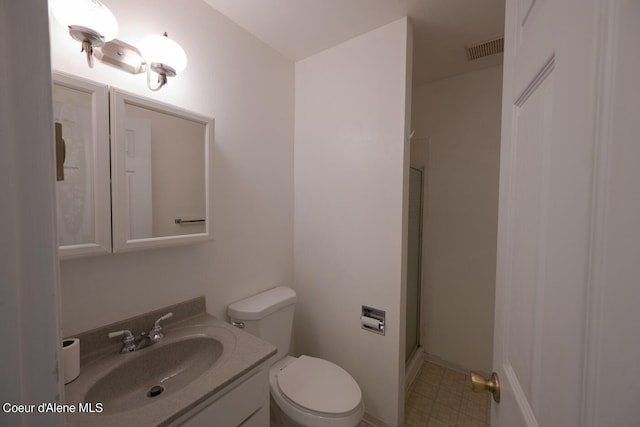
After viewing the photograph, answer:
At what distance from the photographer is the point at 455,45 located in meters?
1.60

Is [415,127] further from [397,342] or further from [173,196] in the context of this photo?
[173,196]

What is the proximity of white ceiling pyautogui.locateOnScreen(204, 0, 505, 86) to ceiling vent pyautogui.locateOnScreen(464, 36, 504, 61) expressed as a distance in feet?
0.15

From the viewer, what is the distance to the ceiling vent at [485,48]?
154 cm

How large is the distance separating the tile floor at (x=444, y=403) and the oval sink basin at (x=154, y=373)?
1.16 meters

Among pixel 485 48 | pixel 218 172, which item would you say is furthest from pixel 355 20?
pixel 218 172

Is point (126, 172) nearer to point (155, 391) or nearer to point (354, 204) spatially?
point (155, 391)

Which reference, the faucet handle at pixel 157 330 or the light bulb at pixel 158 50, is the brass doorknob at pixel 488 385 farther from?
the light bulb at pixel 158 50

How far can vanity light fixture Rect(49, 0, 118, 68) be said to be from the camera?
78 centimetres

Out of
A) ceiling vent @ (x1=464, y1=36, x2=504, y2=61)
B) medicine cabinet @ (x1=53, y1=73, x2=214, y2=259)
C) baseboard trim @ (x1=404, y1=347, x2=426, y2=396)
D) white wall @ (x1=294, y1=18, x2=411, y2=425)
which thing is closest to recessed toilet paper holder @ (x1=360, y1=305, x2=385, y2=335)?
white wall @ (x1=294, y1=18, x2=411, y2=425)

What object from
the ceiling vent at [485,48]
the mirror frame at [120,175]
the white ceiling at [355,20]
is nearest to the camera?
the mirror frame at [120,175]

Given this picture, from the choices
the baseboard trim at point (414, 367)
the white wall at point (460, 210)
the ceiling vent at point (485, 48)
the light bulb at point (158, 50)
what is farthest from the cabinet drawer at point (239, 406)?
the ceiling vent at point (485, 48)

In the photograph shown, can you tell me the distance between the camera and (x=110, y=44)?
0.94m

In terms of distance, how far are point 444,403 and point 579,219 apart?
2.00 m

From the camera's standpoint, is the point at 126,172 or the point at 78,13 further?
the point at 126,172
